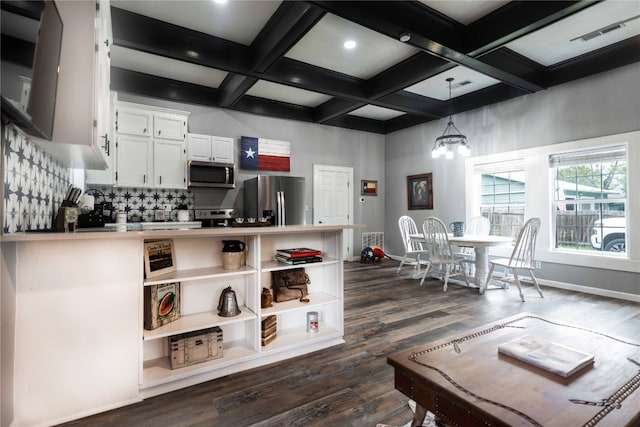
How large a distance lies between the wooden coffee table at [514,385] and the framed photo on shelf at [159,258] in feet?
4.86

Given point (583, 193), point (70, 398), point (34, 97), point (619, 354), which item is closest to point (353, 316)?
point (619, 354)

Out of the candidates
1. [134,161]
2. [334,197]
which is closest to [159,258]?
[134,161]

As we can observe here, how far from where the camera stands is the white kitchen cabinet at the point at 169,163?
424 cm

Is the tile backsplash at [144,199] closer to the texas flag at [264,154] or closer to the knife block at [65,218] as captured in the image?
the texas flag at [264,154]

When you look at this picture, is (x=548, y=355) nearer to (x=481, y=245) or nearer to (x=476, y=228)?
(x=481, y=245)

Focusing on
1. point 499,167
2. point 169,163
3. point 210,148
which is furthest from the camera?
point 499,167

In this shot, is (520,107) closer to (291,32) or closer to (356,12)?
(356,12)

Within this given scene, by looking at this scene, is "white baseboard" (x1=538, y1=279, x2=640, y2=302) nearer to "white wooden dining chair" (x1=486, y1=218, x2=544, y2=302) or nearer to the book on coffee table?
"white wooden dining chair" (x1=486, y1=218, x2=544, y2=302)

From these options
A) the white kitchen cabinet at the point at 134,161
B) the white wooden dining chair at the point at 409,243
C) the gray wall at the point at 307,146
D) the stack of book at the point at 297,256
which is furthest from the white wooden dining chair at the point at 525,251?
the white kitchen cabinet at the point at 134,161

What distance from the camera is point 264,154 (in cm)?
541

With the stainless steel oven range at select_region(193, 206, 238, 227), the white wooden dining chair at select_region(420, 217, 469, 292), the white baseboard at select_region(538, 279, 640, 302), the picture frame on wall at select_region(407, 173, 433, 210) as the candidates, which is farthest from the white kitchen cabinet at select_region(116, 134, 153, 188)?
the white baseboard at select_region(538, 279, 640, 302)

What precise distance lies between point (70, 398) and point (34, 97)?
4.97ft

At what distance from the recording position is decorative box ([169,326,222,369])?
188cm

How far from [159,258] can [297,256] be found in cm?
93
